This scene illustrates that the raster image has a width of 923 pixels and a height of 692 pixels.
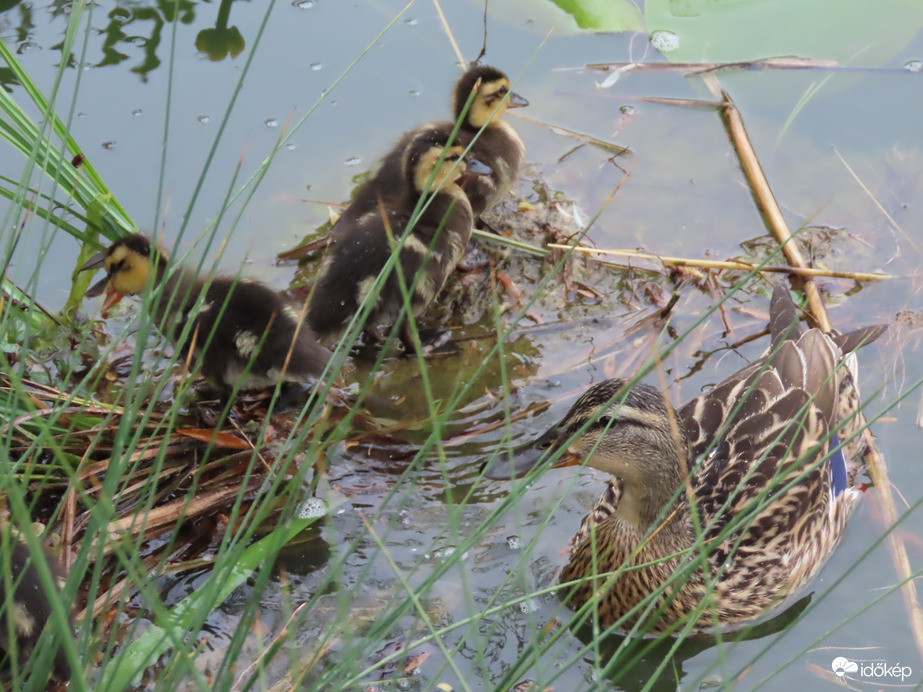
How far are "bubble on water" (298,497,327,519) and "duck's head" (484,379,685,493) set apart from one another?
467 mm

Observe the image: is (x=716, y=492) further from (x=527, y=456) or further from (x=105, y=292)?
(x=105, y=292)

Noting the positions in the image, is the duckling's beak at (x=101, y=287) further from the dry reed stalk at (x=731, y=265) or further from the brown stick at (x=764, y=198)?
the brown stick at (x=764, y=198)

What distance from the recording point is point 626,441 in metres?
2.03

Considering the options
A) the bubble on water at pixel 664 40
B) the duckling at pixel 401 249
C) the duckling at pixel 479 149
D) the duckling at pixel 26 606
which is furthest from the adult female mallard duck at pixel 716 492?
the bubble on water at pixel 664 40

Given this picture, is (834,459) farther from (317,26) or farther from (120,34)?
→ (120,34)

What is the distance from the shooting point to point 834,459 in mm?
2244

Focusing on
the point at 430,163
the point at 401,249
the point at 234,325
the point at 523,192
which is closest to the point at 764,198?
the point at 523,192

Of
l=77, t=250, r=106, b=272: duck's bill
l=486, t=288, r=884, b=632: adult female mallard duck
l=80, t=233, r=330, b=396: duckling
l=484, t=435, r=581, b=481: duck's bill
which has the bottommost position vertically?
l=486, t=288, r=884, b=632: adult female mallard duck

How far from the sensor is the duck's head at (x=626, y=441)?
6.33 ft

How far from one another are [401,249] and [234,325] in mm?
465

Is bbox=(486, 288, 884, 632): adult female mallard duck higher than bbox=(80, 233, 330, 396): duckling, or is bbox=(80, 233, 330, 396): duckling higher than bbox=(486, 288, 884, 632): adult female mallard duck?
bbox=(80, 233, 330, 396): duckling

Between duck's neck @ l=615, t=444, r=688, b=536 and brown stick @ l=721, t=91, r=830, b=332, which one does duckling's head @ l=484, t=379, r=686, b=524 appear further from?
brown stick @ l=721, t=91, r=830, b=332

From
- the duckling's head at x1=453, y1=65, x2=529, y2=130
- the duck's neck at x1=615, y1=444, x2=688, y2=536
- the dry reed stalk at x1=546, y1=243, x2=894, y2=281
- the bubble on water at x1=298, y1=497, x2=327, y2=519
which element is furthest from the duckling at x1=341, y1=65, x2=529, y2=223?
the duck's neck at x1=615, y1=444, x2=688, y2=536

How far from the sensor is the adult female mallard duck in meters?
2.01
